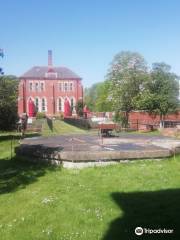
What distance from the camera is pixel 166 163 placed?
39.0ft

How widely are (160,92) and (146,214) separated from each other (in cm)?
2675

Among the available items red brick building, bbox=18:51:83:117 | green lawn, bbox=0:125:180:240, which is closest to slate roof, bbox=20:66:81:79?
red brick building, bbox=18:51:83:117

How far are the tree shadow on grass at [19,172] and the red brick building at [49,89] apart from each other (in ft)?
235

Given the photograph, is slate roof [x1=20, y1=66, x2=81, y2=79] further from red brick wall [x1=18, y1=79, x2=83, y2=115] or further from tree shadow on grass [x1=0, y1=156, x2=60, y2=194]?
tree shadow on grass [x1=0, y1=156, x2=60, y2=194]

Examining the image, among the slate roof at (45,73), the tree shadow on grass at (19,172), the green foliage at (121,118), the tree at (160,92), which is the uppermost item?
the slate roof at (45,73)

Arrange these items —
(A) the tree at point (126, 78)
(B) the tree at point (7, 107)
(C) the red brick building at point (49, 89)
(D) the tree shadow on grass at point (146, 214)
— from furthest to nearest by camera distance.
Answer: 1. (C) the red brick building at point (49, 89)
2. (A) the tree at point (126, 78)
3. (B) the tree at point (7, 107)
4. (D) the tree shadow on grass at point (146, 214)

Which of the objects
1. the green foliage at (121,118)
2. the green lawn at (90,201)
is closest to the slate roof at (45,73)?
the green foliage at (121,118)

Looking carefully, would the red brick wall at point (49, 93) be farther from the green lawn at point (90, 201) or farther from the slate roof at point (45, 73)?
the green lawn at point (90, 201)

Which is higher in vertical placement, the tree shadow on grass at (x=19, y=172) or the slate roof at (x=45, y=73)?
the slate roof at (x=45, y=73)

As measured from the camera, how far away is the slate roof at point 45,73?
8631cm

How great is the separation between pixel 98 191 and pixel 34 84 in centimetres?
7919

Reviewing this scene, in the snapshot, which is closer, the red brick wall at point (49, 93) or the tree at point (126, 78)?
the tree at point (126, 78)

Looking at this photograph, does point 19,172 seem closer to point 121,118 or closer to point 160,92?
point 160,92

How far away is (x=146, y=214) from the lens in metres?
6.89
